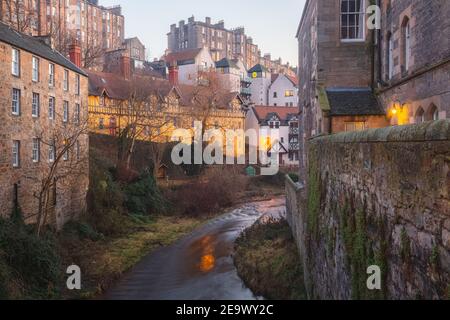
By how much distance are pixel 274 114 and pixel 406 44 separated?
47.0 metres

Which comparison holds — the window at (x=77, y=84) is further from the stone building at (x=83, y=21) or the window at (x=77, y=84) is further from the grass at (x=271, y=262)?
the stone building at (x=83, y=21)

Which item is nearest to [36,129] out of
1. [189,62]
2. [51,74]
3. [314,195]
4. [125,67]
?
[51,74]

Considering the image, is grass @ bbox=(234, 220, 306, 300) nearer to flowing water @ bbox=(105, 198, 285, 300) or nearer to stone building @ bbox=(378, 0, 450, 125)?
flowing water @ bbox=(105, 198, 285, 300)

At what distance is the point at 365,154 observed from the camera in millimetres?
7043

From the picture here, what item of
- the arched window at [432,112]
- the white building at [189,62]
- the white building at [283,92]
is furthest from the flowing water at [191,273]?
the white building at [283,92]

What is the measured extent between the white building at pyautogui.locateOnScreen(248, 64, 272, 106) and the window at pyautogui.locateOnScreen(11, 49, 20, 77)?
5812 cm

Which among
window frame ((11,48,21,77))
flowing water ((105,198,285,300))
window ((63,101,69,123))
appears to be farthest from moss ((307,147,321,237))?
window ((63,101,69,123))

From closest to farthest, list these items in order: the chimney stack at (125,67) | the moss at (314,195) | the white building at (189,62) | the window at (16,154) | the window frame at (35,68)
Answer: the moss at (314,195), the window at (16,154), the window frame at (35,68), the chimney stack at (125,67), the white building at (189,62)

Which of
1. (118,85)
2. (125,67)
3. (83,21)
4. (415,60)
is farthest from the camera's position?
(83,21)

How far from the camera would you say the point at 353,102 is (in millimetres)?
16562

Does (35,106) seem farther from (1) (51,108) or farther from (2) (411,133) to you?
(2) (411,133)

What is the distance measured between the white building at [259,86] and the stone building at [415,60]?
204ft

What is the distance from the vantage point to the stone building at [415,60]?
11.3 m

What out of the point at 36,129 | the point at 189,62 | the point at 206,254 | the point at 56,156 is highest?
the point at 189,62
